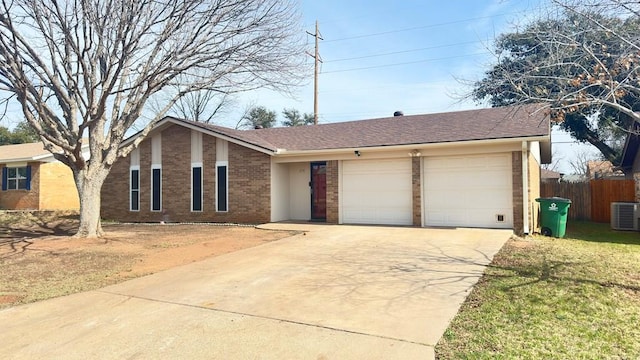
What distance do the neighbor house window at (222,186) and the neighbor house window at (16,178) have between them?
1266 centimetres

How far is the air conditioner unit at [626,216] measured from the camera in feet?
43.0

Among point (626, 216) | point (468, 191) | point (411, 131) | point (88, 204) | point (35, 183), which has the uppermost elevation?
point (411, 131)

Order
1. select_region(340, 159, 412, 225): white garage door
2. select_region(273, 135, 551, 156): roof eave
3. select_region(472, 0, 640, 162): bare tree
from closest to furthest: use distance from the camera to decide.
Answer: select_region(472, 0, 640, 162): bare tree < select_region(273, 135, 551, 156): roof eave < select_region(340, 159, 412, 225): white garage door

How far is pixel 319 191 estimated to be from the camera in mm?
15102

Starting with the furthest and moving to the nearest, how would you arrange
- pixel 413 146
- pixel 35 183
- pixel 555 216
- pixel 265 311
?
Result: pixel 35 183 < pixel 413 146 < pixel 555 216 < pixel 265 311

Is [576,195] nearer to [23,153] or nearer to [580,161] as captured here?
[23,153]

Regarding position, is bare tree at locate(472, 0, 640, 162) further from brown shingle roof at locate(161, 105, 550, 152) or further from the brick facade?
the brick facade

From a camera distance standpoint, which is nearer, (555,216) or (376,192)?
(555,216)

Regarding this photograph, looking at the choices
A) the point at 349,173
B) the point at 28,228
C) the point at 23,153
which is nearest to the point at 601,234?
the point at 349,173

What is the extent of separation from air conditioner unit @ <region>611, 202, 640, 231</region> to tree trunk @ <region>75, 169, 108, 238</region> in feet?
53.5

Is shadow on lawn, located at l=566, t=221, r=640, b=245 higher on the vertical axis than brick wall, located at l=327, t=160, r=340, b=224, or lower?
lower

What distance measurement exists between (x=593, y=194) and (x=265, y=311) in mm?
16755

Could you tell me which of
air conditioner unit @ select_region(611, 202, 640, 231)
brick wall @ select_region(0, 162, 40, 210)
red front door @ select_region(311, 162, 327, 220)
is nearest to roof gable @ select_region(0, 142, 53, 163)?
brick wall @ select_region(0, 162, 40, 210)

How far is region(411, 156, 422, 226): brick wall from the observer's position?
12.6 metres
